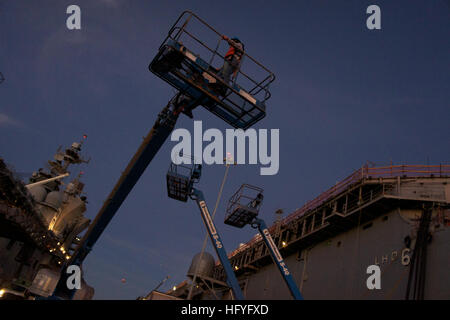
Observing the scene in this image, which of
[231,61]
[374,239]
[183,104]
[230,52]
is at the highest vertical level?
[230,52]

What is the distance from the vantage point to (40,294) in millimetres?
25188

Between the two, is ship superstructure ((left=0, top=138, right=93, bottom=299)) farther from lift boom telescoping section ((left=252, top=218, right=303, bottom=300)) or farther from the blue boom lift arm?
lift boom telescoping section ((left=252, top=218, right=303, bottom=300))

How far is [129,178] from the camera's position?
19094mm

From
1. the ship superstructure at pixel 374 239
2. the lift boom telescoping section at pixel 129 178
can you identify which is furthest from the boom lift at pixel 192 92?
the ship superstructure at pixel 374 239

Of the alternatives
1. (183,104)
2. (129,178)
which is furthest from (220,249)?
(183,104)

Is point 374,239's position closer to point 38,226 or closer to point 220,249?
point 220,249

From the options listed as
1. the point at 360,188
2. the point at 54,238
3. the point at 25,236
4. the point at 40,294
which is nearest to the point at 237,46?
the point at 360,188

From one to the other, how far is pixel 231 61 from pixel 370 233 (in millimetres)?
13927

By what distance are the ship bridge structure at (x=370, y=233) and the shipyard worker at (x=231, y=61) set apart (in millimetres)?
11751

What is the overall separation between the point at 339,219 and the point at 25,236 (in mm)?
38370

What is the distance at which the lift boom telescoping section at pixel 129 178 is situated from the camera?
17.2m

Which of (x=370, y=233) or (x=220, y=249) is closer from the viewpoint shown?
(x=220, y=249)
